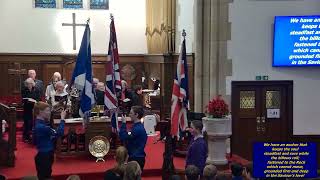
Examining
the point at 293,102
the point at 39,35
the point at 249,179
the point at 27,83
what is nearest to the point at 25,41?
the point at 39,35

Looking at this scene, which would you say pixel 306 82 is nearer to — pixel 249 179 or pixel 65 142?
pixel 65 142

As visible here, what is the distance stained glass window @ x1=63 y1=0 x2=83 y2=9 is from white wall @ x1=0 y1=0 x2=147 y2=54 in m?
0.18

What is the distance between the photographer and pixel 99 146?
36.2ft

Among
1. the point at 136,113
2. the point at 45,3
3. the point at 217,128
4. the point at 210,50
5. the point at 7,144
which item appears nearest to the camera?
the point at 136,113

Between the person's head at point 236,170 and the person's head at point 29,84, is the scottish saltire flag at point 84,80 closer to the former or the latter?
the person's head at point 29,84

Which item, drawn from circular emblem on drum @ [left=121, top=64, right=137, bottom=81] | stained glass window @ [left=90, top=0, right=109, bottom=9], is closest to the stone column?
circular emblem on drum @ [left=121, top=64, right=137, bottom=81]

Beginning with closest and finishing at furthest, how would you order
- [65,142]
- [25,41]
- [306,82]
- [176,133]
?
[176,133] → [65,142] → [306,82] → [25,41]

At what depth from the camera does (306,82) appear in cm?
1231

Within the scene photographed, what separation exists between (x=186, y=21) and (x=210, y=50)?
2.71 meters

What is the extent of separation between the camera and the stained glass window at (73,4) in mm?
18000

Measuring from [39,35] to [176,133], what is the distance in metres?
9.59

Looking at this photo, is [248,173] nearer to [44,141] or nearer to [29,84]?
[44,141]

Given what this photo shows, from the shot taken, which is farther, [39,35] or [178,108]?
[39,35]

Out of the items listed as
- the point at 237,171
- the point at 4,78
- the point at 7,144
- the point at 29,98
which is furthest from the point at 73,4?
the point at 237,171
